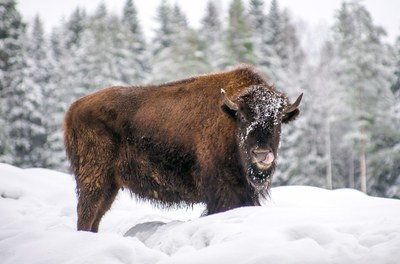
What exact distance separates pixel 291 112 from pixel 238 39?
64.2ft

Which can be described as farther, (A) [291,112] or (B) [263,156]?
(A) [291,112]

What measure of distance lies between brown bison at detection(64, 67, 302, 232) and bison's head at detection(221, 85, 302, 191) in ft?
0.04

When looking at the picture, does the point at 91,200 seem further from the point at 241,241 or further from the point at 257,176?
the point at 241,241

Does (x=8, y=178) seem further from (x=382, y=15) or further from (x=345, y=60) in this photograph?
(x=382, y=15)

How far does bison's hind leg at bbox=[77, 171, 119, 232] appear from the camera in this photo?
559 cm

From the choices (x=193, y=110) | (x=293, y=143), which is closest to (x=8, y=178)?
(x=193, y=110)

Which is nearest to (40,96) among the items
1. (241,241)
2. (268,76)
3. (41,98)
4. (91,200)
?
(41,98)

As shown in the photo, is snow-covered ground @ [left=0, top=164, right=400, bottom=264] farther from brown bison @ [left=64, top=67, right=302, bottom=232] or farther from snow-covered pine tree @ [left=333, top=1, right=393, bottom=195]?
snow-covered pine tree @ [left=333, top=1, right=393, bottom=195]

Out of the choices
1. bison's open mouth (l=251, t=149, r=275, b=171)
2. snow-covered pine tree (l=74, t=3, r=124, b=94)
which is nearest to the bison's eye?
bison's open mouth (l=251, t=149, r=275, b=171)

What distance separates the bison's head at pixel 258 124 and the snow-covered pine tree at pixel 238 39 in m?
18.7

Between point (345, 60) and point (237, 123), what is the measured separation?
18776mm

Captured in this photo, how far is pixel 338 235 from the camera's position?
3.05m

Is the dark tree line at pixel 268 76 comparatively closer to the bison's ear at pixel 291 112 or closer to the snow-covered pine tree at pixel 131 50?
the snow-covered pine tree at pixel 131 50

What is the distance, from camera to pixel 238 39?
24250mm
